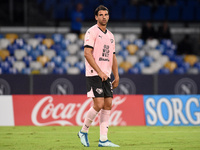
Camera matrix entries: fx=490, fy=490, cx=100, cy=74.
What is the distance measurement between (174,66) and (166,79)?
272 cm

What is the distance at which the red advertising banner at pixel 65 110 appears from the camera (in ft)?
42.4

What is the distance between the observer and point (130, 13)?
912 inches

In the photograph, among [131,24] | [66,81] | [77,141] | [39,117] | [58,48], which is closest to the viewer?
[77,141]

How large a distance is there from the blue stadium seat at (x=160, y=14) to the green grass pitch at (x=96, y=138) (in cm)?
1166

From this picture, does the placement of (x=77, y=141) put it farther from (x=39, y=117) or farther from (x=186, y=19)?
(x=186, y=19)

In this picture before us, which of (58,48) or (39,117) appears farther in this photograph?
(58,48)

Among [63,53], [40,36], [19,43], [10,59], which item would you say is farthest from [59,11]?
[10,59]

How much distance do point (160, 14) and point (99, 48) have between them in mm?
15856

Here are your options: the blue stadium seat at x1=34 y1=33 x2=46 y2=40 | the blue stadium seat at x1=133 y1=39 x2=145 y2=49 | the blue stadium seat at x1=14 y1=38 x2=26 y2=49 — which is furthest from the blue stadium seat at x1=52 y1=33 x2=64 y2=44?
the blue stadium seat at x1=133 y1=39 x2=145 y2=49

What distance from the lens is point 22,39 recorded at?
19.9m

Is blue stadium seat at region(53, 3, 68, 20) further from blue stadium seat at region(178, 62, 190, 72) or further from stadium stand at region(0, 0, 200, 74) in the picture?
blue stadium seat at region(178, 62, 190, 72)

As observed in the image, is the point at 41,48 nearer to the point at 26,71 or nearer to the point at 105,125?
the point at 26,71

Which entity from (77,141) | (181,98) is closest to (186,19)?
(181,98)

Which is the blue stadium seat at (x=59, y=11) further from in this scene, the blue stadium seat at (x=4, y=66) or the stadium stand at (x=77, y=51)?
the blue stadium seat at (x=4, y=66)
